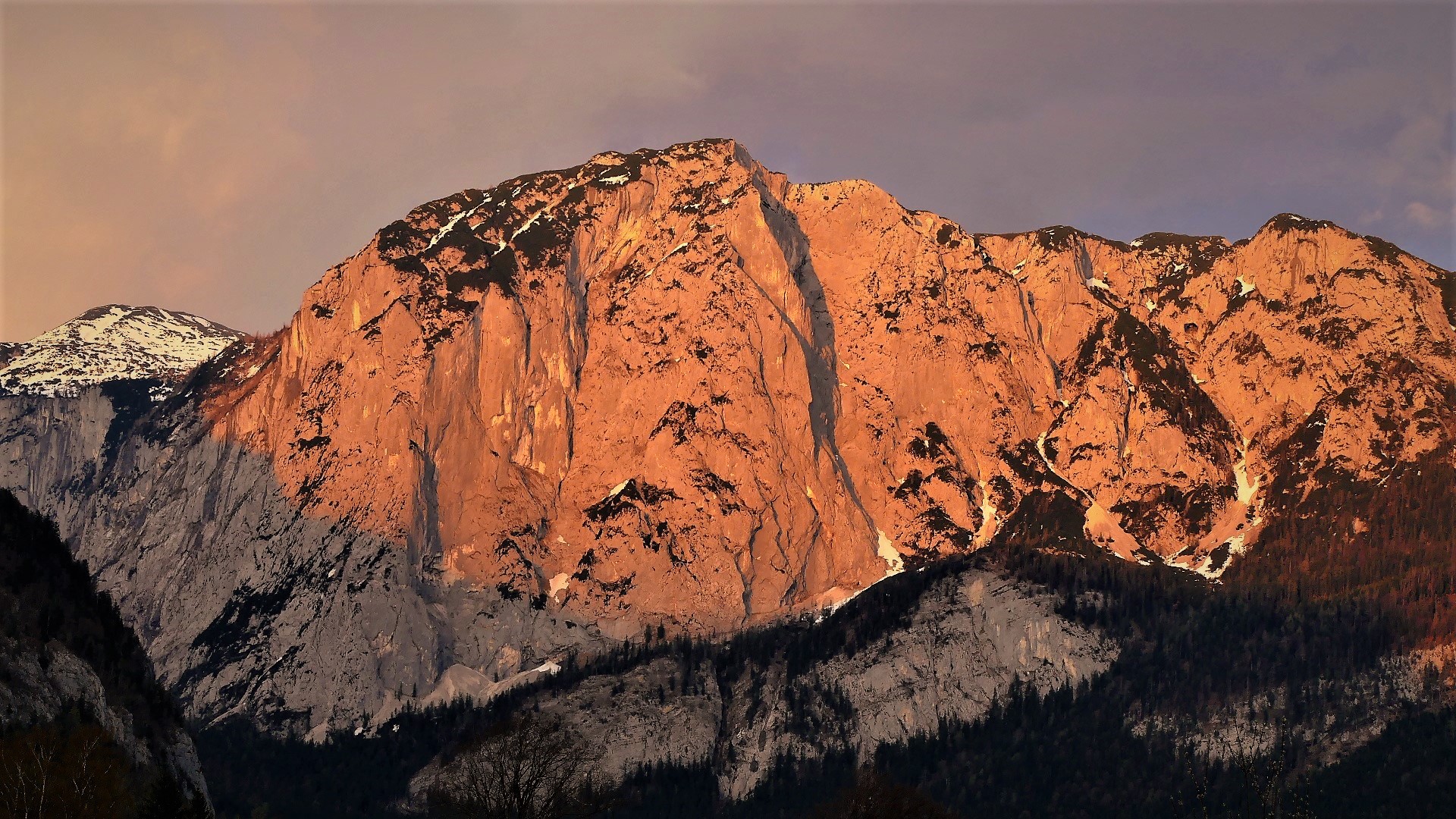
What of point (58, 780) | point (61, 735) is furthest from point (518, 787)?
point (61, 735)

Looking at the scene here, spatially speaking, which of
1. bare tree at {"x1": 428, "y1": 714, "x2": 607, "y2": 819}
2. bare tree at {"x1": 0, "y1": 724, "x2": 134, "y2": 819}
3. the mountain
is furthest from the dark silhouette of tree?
bare tree at {"x1": 0, "y1": 724, "x2": 134, "y2": 819}

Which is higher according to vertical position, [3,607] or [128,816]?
[3,607]

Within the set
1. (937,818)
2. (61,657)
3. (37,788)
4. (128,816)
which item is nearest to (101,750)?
(128,816)

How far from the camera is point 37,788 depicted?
112 meters

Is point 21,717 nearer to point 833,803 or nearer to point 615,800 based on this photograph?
point 615,800

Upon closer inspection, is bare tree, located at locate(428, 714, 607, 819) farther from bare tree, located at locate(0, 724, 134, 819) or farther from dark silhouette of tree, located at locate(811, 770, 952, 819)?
dark silhouette of tree, located at locate(811, 770, 952, 819)

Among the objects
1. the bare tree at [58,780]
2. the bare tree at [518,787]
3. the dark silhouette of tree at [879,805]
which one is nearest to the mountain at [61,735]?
the bare tree at [58,780]

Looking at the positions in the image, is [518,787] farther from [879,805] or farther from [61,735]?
[879,805]

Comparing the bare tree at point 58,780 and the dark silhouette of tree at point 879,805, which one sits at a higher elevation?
the bare tree at point 58,780

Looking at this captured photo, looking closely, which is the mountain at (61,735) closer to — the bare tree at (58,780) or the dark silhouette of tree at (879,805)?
the bare tree at (58,780)

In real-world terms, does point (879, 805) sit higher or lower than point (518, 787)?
lower

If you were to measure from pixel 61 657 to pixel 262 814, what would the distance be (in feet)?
86.0

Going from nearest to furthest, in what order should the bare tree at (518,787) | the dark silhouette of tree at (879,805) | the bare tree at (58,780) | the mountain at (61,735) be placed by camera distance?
1. the bare tree at (58,780)
2. the mountain at (61,735)
3. the bare tree at (518,787)
4. the dark silhouette of tree at (879,805)

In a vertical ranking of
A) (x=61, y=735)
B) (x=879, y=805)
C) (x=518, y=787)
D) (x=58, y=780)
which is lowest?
(x=879, y=805)
